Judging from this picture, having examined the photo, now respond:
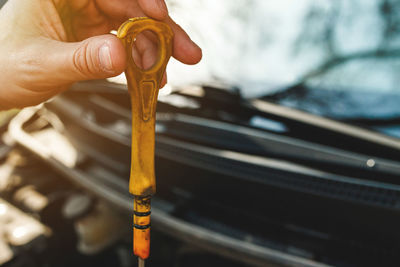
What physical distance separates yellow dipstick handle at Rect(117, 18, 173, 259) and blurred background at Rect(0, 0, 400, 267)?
448mm

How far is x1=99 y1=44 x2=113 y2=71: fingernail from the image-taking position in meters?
0.64

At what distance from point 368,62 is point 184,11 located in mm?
725

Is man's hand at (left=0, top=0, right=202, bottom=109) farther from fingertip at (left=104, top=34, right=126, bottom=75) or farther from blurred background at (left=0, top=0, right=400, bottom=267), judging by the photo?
blurred background at (left=0, top=0, right=400, bottom=267)

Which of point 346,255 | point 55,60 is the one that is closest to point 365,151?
point 346,255

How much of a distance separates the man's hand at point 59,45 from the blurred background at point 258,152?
0.44 metres

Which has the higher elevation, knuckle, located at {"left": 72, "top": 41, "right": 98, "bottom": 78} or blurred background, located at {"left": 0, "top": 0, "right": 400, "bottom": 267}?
knuckle, located at {"left": 72, "top": 41, "right": 98, "bottom": 78}

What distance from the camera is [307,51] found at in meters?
1.22

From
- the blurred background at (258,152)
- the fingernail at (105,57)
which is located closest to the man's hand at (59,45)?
the fingernail at (105,57)

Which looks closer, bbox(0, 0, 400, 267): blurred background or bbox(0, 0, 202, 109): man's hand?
bbox(0, 0, 202, 109): man's hand

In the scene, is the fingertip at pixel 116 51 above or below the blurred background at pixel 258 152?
above

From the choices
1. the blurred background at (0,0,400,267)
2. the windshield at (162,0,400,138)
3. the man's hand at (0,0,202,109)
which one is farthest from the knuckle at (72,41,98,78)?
the windshield at (162,0,400,138)

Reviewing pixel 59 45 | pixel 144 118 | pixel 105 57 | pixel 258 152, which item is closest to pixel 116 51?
pixel 105 57

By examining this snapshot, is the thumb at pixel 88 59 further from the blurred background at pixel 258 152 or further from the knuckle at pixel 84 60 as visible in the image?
the blurred background at pixel 258 152

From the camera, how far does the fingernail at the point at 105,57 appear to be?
640mm
